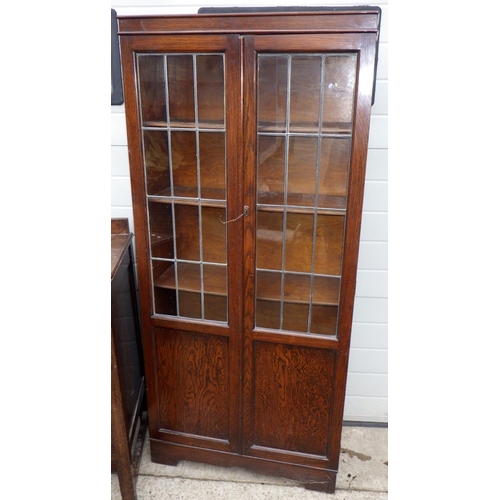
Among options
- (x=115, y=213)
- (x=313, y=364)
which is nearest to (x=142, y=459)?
(x=313, y=364)

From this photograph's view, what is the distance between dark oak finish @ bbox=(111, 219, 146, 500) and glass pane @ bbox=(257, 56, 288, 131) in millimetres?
784

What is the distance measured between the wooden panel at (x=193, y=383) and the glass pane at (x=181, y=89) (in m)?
0.85

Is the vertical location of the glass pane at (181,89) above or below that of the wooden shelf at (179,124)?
above

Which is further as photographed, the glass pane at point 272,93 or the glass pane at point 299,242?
the glass pane at point 299,242

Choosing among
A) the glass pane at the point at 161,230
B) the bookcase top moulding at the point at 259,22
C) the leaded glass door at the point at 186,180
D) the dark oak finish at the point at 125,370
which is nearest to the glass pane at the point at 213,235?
the leaded glass door at the point at 186,180

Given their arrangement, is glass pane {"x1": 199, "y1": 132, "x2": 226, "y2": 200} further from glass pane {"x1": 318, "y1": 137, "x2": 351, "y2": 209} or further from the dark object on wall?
the dark object on wall

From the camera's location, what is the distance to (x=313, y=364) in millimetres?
1697

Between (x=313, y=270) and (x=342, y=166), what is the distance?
1.31 ft

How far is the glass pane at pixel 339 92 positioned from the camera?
1.37m


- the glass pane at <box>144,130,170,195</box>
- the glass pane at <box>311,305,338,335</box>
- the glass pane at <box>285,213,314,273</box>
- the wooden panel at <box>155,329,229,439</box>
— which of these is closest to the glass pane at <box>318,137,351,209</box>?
the glass pane at <box>285,213,314,273</box>

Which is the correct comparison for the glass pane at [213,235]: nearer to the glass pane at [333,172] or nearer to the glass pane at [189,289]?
the glass pane at [189,289]

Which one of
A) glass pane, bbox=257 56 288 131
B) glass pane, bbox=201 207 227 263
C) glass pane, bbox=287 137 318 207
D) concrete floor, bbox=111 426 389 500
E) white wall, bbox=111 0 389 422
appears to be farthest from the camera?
concrete floor, bbox=111 426 389 500

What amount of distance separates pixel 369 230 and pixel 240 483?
50.2 inches

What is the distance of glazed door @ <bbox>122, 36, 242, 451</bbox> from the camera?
1456 mm
